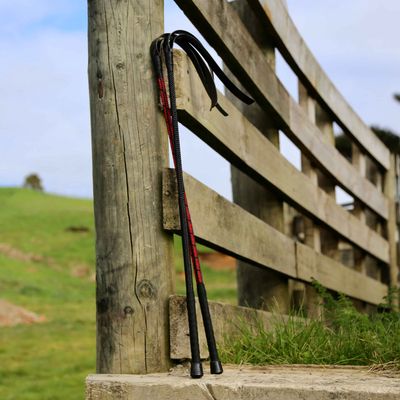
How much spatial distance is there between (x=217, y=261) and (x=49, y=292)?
10.4m

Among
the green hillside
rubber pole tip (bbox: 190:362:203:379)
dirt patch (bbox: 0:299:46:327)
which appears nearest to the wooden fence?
rubber pole tip (bbox: 190:362:203:379)

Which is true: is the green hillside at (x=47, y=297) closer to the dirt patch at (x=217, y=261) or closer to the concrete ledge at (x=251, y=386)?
the concrete ledge at (x=251, y=386)

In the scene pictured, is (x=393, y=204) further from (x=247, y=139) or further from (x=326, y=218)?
(x=247, y=139)

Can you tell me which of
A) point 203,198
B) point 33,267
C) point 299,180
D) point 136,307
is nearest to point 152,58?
point 203,198

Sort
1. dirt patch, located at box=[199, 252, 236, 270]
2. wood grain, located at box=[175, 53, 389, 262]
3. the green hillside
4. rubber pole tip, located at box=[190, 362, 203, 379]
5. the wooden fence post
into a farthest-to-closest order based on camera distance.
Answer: dirt patch, located at box=[199, 252, 236, 270] < the wooden fence post < the green hillside < wood grain, located at box=[175, 53, 389, 262] < rubber pole tip, located at box=[190, 362, 203, 379]

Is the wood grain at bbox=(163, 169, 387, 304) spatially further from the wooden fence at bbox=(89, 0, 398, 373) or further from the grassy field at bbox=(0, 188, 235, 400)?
the grassy field at bbox=(0, 188, 235, 400)

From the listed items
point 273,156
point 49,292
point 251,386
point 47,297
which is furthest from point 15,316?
point 251,386

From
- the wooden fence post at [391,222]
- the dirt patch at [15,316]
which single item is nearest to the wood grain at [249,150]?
the wooden fence post at [391,222]

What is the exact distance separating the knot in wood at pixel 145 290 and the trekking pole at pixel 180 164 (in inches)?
7.4

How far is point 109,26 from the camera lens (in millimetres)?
2812

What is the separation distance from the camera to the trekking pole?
250 centimetres

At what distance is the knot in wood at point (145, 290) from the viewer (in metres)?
2.66

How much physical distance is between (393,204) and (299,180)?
3.30 metres

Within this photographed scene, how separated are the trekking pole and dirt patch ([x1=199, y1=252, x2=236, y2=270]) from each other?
2368 cm
